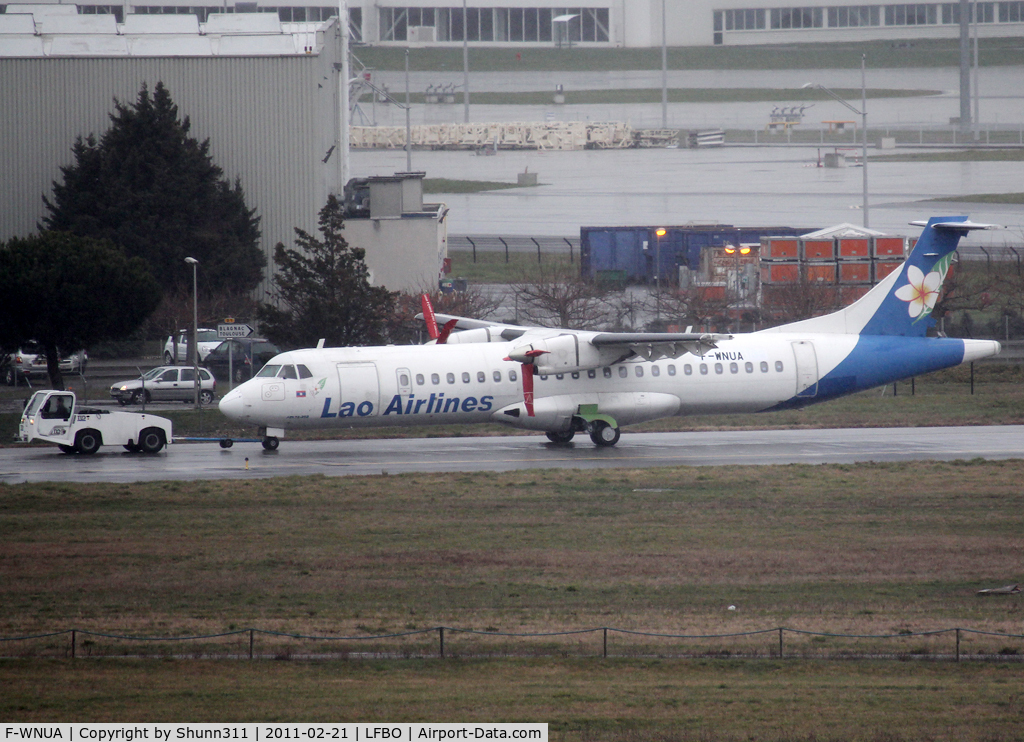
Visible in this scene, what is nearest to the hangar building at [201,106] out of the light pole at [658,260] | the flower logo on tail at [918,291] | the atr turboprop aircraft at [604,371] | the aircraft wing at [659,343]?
the light pole at [658,260]

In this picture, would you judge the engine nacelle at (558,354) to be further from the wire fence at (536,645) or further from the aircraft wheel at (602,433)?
the wire fence at (536,645)

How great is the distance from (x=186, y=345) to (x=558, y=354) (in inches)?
851

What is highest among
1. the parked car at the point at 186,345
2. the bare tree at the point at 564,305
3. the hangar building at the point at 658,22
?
the hangar building at the point at 658,22

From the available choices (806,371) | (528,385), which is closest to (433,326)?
(528,385)

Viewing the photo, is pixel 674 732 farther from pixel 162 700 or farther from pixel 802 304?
pixel 802 304

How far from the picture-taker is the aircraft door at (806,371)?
1332 inches

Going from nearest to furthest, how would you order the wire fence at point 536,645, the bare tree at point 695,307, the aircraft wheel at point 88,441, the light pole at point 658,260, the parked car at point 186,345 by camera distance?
the wire fence at point 536,645 → the aircraft wheel at point 88,441 → the bare tree at point 695,307 → the parked car at point 186,345 → the light pole at point 658,260

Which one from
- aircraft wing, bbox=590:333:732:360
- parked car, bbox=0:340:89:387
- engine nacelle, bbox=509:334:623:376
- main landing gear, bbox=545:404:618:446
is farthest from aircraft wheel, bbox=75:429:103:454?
parked car, bbox=0:340:89:387

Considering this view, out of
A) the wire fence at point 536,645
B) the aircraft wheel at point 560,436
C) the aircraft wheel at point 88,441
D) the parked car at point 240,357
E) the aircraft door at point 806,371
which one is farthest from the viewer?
the parked car at point 240,357

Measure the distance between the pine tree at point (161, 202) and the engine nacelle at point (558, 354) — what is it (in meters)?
25.2

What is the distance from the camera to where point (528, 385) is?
3222 centimetres

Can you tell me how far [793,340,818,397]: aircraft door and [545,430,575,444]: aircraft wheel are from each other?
A: 6305 mm

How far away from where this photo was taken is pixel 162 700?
13.2 m

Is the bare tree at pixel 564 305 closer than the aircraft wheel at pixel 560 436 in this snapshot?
No
